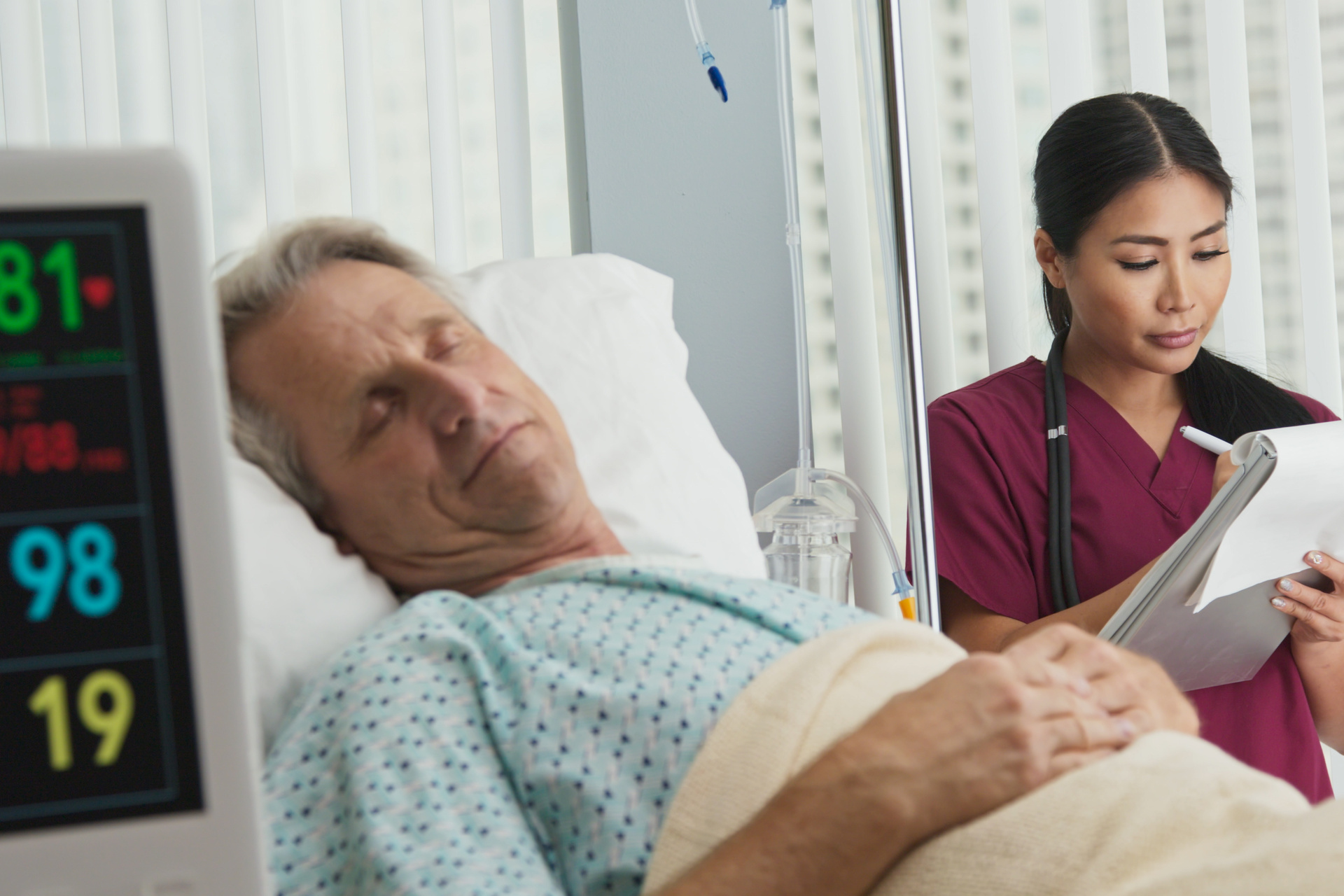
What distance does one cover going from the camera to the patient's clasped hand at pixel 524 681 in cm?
75

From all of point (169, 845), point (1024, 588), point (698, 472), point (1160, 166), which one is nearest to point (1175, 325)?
point (1160, 166)

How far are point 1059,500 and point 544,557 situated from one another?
853 mm

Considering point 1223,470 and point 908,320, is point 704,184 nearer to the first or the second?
point 908,320

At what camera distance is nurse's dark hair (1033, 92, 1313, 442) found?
1.64 m

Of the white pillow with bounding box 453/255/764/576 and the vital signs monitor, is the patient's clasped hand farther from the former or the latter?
the vital signs monitor

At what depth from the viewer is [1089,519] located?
163cm

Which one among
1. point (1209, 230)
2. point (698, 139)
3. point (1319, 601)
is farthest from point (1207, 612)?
point (698, 139)

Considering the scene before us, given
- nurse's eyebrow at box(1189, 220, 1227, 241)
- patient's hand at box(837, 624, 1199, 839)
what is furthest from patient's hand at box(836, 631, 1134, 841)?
nurse's eyebrow at box(1189, 220, 1227, 241)

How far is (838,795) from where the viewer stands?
74 centimetres

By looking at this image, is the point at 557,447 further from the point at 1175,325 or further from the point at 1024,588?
the point at 1175,325

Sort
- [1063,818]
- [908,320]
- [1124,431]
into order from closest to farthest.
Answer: [1063,818], [908,320], [1124,431]

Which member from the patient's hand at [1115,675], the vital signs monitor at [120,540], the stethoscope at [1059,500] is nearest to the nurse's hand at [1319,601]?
the stethoscope at [1059,500]

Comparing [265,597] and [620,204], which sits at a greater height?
[620,204]

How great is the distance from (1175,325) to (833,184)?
58 cm
